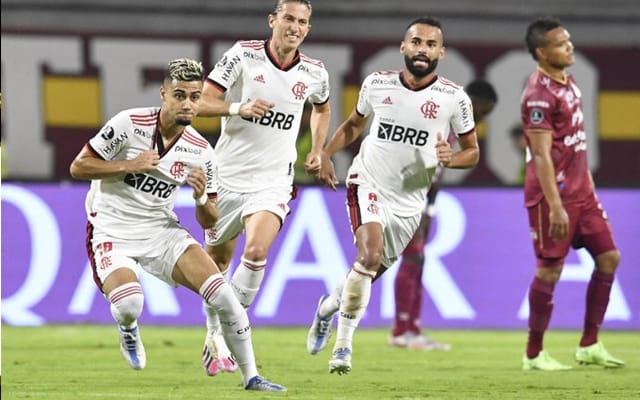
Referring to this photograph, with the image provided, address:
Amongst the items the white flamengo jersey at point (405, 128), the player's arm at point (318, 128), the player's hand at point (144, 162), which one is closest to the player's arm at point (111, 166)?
the player's hand at point (144, 162)

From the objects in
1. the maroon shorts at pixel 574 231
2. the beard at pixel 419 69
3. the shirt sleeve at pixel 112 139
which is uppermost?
the beard at pixel 419 69

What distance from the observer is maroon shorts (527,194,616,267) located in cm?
960

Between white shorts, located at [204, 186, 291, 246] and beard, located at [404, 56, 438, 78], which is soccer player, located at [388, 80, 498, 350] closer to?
beard, located at [404, 56, 438, 78]

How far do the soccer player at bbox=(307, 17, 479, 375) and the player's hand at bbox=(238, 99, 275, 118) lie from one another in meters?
0.75

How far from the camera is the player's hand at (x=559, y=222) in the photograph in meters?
9.31

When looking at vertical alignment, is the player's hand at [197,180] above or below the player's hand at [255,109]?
below

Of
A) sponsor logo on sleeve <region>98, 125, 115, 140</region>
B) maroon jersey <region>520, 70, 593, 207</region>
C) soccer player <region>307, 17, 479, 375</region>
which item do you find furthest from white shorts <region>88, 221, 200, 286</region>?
maroon jersey <region>520, 70, 593, 207</region>

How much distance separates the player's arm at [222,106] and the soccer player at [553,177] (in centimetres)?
187

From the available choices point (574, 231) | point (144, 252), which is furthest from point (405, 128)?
point (144, 252)

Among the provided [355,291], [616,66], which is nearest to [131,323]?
[355,291]

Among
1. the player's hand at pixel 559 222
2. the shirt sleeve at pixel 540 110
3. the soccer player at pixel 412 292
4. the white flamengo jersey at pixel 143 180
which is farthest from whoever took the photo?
the soccer player at pixel 412 292

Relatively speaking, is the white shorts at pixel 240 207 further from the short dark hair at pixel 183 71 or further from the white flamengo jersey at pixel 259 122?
the short dark hair at pixel 183 71

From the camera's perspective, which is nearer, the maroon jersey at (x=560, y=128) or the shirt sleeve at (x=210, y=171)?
the shirt sleeve at (x=210, y=171)

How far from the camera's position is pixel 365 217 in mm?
8977
